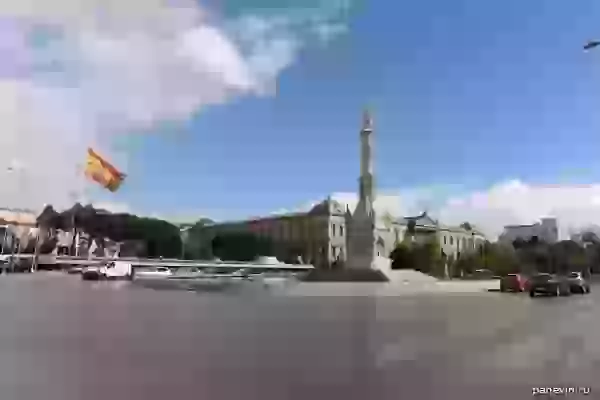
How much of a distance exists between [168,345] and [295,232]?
7.74m

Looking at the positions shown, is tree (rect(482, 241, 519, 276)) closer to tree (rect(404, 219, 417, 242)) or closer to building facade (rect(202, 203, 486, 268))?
building facade (rect(202, 203, 486, 268))

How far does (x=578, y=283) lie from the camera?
18.7ft

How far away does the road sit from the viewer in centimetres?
264

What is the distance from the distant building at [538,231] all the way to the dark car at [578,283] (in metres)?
0.38

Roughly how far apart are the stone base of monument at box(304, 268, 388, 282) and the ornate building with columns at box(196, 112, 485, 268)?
0.30 meters

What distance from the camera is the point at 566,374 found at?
2.90 metres

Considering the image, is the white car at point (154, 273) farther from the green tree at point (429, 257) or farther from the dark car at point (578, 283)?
the dark car at point (578, 283)

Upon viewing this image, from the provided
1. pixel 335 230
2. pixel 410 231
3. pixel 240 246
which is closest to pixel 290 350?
pixel 240 246

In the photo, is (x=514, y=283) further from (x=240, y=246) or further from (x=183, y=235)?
(x=240, y=246)

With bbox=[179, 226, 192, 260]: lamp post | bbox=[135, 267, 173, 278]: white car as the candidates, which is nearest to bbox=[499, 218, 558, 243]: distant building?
bbox=[179, 226, 192, 260]: lamp post

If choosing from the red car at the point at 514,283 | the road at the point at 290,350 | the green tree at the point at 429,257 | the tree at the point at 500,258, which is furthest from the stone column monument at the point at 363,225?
the road at the point at 290,350

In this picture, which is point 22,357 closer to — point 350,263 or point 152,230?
point 152,230

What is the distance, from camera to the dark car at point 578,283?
5.66 m

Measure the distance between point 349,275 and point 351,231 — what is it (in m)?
1.93
